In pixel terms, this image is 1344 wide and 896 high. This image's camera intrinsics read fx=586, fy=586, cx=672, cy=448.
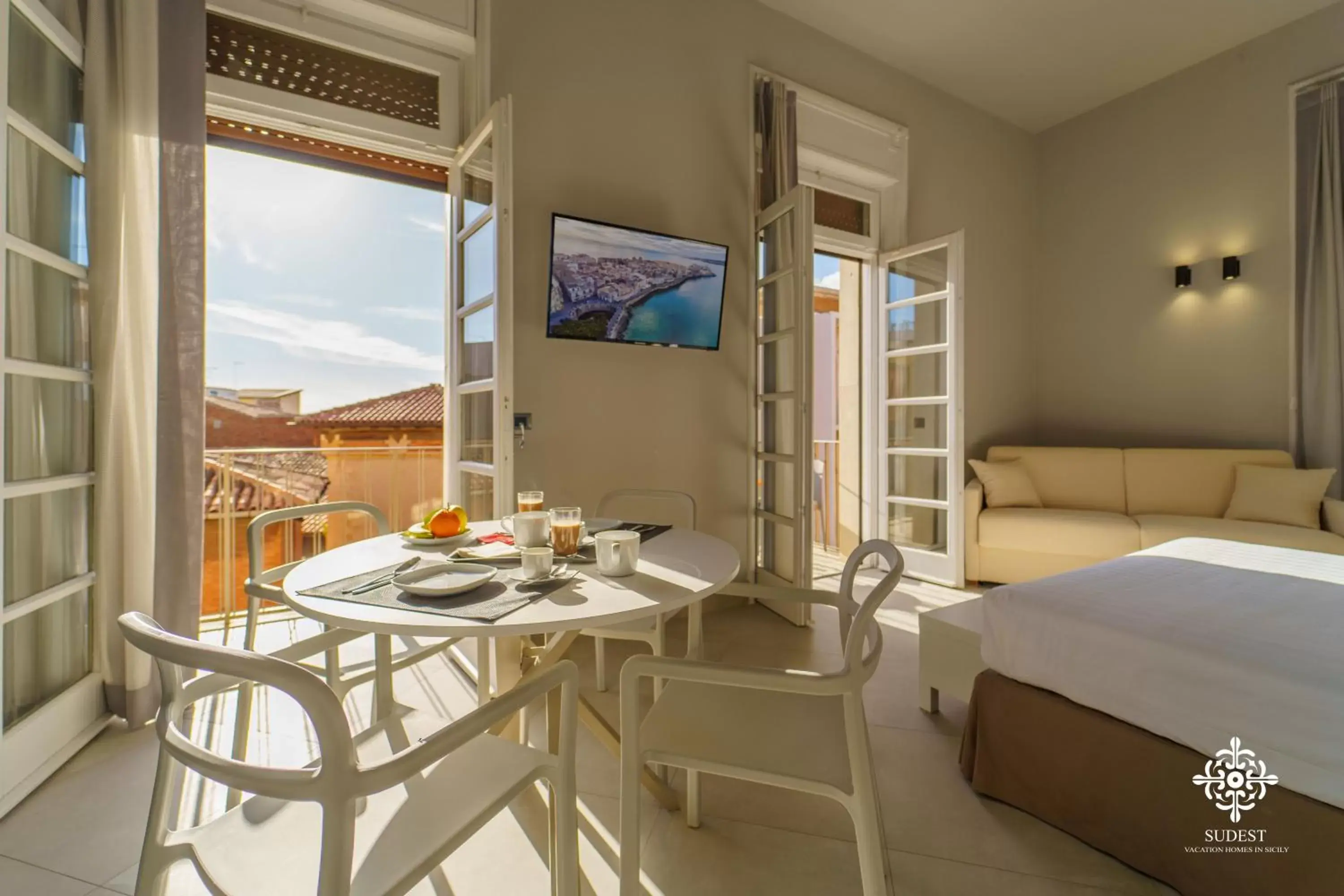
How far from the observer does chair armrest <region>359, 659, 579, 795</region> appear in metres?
0.71

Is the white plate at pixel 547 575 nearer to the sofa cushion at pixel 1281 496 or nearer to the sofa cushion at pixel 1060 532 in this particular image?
the sofa cushion at pixel 1060 532

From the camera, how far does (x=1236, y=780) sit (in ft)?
4.09

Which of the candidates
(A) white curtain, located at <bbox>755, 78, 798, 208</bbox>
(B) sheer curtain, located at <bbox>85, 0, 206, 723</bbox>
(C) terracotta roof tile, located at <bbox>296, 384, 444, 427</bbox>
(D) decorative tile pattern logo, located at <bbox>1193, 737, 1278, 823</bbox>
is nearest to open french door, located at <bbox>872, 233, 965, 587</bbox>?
(A) white curtain, located at <bbox>755, 78, 798, 208</bbox>

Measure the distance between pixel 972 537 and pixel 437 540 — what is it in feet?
11.9

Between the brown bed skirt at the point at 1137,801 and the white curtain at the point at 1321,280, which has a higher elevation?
the white curtain at the point at 1321,280

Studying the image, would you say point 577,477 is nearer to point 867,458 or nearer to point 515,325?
point 515,325

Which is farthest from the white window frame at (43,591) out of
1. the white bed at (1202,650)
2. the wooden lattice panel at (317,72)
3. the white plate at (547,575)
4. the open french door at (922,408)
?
the open french door at (922,408)

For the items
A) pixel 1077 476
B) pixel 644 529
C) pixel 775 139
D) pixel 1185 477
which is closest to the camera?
pixel 644 529

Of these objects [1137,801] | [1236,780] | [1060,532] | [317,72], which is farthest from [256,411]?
[1236,780]

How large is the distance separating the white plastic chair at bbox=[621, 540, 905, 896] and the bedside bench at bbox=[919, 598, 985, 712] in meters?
1.00

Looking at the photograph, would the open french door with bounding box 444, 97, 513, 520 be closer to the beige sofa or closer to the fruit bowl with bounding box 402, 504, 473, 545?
the fruit bowl with bounding box 402, 504, 473, 545

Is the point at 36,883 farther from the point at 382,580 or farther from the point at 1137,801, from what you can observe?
the point at 1137,801

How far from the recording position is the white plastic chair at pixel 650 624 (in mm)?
1588

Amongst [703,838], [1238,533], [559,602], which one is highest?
[559,602]
